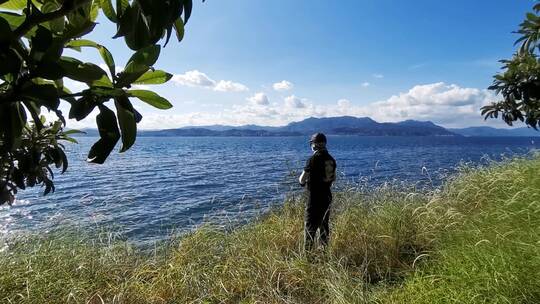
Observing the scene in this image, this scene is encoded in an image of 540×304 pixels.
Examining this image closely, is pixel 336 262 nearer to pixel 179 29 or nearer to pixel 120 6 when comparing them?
pixel 179 29

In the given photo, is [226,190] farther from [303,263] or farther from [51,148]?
[51,148]

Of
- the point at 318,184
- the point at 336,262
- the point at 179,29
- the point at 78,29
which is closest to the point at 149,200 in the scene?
the point at 318,184

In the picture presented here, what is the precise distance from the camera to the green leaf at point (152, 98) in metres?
0.86

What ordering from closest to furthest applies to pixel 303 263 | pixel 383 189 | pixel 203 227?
1. pixel 303 263
2. pixel 203 227
3. pixel 383 189

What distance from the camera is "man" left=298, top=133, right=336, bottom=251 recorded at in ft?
19.8

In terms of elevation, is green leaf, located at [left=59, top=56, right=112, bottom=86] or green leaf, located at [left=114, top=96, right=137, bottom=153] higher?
green leaf, located at [left=59, top=56, right=112, bottom=86]

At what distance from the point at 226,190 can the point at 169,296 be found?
A: 16.1 m

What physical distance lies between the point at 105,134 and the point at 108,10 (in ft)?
1.05

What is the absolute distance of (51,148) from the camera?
6.73 ft

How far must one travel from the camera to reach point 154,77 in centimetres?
89

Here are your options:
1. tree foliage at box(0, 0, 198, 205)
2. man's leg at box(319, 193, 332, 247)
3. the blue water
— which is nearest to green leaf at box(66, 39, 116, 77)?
tree foliage at box(0, 0, 198, 205)

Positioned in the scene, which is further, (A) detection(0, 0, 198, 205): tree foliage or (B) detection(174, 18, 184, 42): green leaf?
(B) detection(174, 18, 184, 42): green leaf

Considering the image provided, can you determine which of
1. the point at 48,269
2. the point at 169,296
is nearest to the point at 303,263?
the point at 169,296

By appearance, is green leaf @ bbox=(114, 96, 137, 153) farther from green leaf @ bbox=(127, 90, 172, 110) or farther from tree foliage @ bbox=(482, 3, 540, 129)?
tree foliage @ bbox=(482, 3, 540, 129)
